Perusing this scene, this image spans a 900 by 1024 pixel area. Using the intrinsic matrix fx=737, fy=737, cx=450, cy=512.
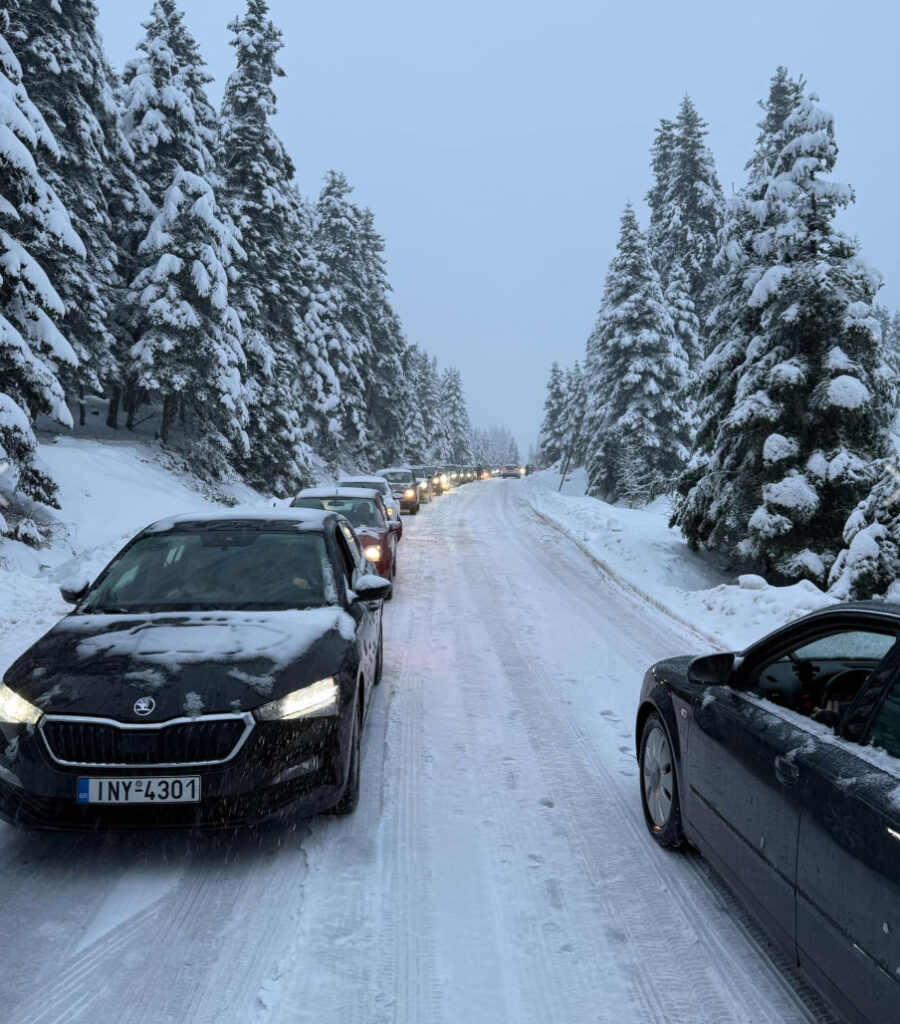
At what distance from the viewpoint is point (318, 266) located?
1439 inches

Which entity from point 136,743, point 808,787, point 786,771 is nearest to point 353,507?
point 136,743

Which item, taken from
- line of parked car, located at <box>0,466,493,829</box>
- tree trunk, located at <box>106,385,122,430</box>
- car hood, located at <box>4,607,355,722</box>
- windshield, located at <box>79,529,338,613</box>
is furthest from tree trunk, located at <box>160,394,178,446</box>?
car hood, located at <box>4,607,355,722</box>

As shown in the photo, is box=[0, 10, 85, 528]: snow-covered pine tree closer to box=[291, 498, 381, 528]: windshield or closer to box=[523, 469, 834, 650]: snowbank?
box=[291, 498, 381, 528]: windshield

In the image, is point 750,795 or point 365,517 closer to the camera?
point 750,795

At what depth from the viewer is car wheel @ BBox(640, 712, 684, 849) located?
12.7 feet

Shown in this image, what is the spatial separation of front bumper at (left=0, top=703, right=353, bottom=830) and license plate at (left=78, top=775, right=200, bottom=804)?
0.02 meters

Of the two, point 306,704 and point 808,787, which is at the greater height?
point 808,787

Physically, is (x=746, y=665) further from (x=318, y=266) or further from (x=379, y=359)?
(x=379, y=359)

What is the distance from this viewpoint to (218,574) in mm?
4992

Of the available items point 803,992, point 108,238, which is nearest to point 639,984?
point 803,992

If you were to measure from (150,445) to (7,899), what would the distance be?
22967 millimetres

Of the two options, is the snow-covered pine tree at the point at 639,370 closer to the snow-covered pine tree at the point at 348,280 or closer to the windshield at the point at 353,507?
the snow-covered pine tree at the point at 348,280

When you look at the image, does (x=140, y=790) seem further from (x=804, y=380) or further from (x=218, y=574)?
(x=804, y=380)

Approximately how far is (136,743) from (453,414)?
332 feet
